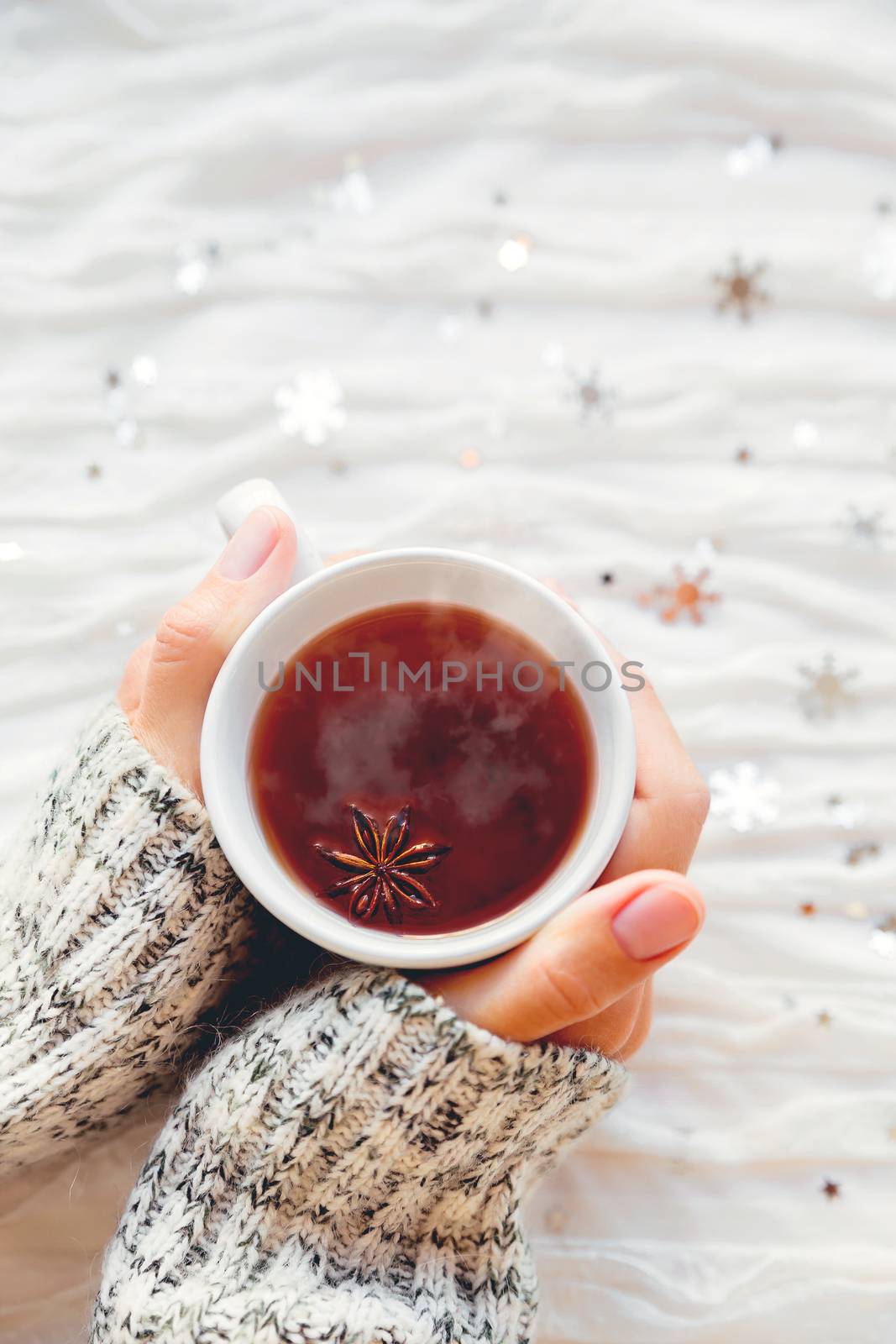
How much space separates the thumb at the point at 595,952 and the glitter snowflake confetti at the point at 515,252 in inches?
24.8

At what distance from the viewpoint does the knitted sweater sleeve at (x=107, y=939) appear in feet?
2.22

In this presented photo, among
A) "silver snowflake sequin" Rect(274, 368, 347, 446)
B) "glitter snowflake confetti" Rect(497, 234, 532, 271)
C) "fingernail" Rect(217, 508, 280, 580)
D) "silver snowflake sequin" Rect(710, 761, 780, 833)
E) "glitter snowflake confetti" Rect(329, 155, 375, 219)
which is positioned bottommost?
"silver snowflake sequin" Rect(710, 761, 780, 833)

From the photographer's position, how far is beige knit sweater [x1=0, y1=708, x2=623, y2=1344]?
0.63m

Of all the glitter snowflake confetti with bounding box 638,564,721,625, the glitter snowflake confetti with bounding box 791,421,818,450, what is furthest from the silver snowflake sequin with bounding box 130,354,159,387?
the glitter snowflake confetti with bounding box 791,421,818,450

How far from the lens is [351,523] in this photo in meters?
0.93

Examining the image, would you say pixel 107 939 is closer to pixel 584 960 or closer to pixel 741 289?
pixel 584 960

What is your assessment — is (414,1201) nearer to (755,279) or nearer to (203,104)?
(755,279)

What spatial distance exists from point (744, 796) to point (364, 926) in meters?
0.43

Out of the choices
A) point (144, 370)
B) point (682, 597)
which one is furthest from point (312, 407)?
point (682, 597)

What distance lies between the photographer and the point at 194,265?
95cm

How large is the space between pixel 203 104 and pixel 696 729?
762 mm

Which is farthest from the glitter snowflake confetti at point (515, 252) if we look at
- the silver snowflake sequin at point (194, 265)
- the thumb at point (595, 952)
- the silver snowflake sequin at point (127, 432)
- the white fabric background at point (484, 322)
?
the thumb at point (595, 952)

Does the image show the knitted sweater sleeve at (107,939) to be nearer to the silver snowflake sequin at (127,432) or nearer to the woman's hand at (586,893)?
the woman's hand at (586,893)

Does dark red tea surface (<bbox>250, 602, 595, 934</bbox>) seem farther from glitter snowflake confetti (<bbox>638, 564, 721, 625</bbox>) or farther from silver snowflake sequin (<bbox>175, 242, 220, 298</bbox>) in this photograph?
silver snowflake sequin (<bbox>175, 242, 220, 298</bbox>)
